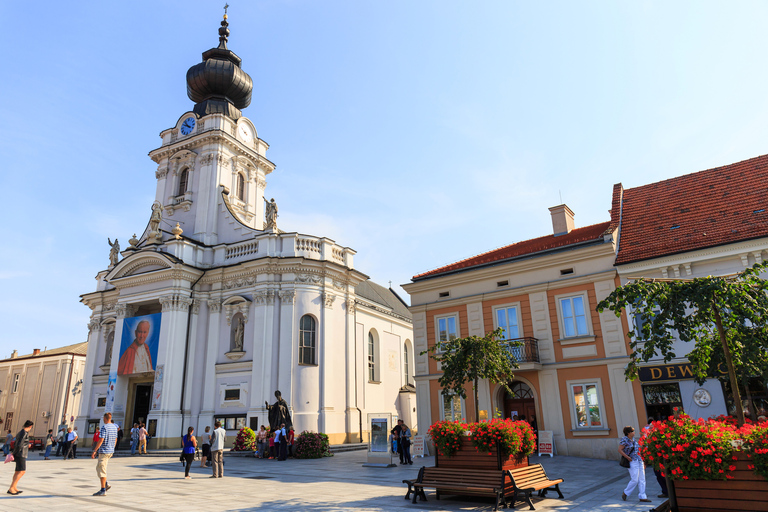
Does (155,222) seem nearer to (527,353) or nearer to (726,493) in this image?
(527,353)

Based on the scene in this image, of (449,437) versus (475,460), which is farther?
(449,437)

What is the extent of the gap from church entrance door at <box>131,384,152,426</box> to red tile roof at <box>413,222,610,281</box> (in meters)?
18.5

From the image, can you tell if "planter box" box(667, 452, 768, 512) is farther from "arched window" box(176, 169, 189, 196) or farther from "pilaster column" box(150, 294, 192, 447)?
"arched window" box(176, 169, 189, 196)

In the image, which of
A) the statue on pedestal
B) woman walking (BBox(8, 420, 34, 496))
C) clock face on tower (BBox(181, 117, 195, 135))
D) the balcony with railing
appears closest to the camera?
woman walking (BBox(8, 420, 34, 496))

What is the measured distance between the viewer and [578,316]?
64.4 feet

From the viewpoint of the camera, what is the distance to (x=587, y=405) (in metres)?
18.7

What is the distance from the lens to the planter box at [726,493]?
21.9ft

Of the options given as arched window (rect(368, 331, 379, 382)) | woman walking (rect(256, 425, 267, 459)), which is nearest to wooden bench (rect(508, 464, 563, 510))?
woman walking (rect(256, 425, 267, 459))

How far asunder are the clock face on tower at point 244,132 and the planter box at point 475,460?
30158mm

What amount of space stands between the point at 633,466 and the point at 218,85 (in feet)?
113

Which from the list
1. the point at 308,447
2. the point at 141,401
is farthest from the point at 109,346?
the point at 308,447

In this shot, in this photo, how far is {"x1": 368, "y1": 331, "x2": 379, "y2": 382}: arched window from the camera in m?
33.5

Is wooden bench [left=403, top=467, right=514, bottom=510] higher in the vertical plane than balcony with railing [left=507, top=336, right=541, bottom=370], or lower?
lower

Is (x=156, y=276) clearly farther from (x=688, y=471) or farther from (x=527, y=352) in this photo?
(x=688, y=471)
